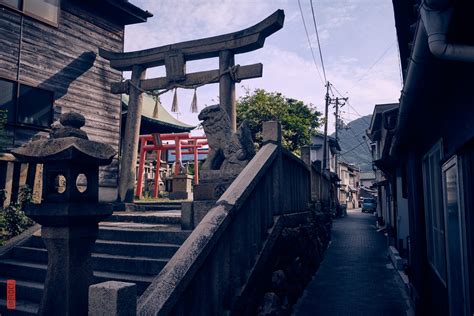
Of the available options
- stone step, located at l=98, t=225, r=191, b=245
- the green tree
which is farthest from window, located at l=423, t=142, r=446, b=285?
the green tree

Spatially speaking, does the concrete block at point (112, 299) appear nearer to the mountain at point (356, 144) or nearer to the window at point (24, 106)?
the window at point (24, 106)

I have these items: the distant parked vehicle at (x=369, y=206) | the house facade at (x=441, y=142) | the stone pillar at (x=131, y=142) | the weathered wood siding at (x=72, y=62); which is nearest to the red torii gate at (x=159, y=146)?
the weathered wood siding at (x=72, y=62)

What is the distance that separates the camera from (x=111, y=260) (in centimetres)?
512

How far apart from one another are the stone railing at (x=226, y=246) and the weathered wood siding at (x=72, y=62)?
8.38 m

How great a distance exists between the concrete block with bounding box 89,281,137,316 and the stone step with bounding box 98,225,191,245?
2.40m

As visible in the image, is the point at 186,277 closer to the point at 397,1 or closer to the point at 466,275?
the point at 466,275

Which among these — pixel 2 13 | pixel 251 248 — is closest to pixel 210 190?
pixel 251 248

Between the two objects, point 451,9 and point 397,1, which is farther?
point 397,1

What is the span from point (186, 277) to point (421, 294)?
15.0ft

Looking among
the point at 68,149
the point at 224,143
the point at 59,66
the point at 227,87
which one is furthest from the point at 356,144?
the point at 68,149

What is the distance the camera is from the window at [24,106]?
33.8 feet

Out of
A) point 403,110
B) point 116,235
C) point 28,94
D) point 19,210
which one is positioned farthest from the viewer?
point 28,94

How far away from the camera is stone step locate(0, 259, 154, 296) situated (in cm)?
457

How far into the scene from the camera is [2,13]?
33.6ft
